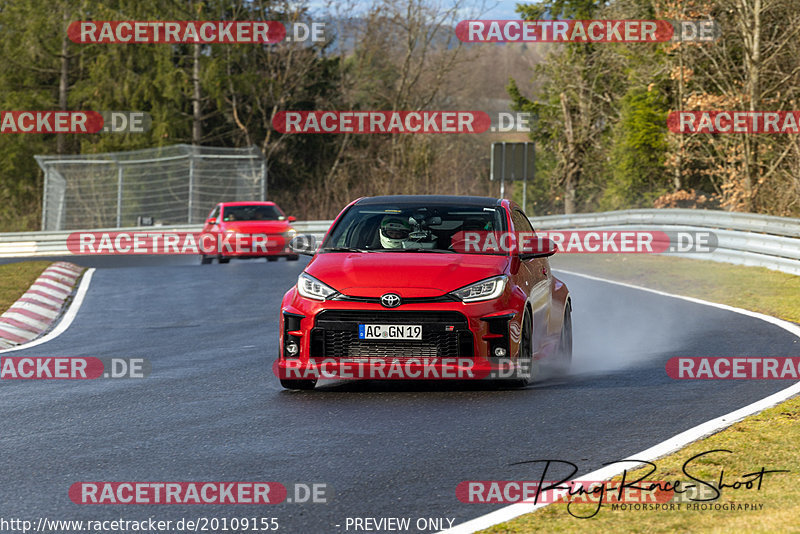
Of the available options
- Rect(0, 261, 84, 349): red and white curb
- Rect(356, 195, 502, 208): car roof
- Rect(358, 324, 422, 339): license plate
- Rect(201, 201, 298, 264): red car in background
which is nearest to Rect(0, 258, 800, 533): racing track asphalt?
Rect(358, 324, 422, 339): license plate

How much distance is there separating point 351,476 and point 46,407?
11.3 feet

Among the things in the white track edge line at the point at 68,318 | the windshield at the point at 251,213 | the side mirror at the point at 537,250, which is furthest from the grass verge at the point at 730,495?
the windshield at the point at 251,213

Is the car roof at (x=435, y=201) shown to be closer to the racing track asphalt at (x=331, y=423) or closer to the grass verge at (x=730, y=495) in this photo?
the racing track asphalt at (x=331, y=423)

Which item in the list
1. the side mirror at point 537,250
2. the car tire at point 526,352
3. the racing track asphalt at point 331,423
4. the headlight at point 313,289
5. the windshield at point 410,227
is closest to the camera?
the racing track asphalt at point 331,423

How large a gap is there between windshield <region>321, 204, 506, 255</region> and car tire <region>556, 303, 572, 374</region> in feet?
4.67

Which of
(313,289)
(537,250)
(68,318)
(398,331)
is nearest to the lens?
(398,331)

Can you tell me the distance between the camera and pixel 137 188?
1448 inches

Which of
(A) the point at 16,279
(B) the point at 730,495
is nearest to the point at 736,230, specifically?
(A) the point at 16,279

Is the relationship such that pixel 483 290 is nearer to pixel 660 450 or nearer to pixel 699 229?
pixel 660 450

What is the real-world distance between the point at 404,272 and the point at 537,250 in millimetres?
1493

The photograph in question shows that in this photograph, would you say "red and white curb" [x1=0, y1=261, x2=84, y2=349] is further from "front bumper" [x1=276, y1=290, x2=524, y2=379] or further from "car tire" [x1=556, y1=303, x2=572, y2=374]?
"car tire" [x1=556, y1=303, x2=572, y2=374]

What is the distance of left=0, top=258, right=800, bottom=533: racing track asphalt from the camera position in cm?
597

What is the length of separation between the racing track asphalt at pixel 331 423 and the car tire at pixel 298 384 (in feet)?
0.30

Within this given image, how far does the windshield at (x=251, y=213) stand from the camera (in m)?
27.6
